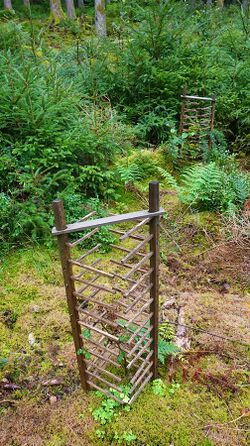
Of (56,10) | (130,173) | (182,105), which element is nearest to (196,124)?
(182,105)

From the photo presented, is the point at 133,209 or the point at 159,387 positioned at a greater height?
the point at 133,209

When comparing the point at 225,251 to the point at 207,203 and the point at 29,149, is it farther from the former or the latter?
the point at 29,149

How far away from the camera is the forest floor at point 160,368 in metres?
2.08

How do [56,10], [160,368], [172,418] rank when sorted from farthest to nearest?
[56,10]
[160,368]
[172,418]

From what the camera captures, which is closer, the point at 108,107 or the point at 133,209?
the point at 133,209

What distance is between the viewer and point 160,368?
245 cm

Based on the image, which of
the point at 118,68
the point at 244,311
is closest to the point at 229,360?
the point at 244,311

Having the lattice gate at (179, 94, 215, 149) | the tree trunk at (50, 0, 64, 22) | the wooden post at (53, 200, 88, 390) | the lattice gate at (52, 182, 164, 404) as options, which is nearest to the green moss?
the lattice gate at (52, 182, 164, 404)

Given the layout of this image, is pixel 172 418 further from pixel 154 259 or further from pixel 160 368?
pixel 154 259

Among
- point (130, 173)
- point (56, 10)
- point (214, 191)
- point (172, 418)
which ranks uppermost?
point (56, 10)

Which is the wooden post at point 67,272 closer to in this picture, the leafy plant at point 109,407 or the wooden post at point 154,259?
the leafy plant at point 109,407

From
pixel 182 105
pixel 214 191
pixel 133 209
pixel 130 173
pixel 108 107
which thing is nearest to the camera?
pixel 214 191

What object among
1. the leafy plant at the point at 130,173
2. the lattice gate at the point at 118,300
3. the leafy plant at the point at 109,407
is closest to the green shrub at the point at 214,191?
the leafy plant at the point at 130,173

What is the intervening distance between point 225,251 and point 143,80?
374 centimetres
